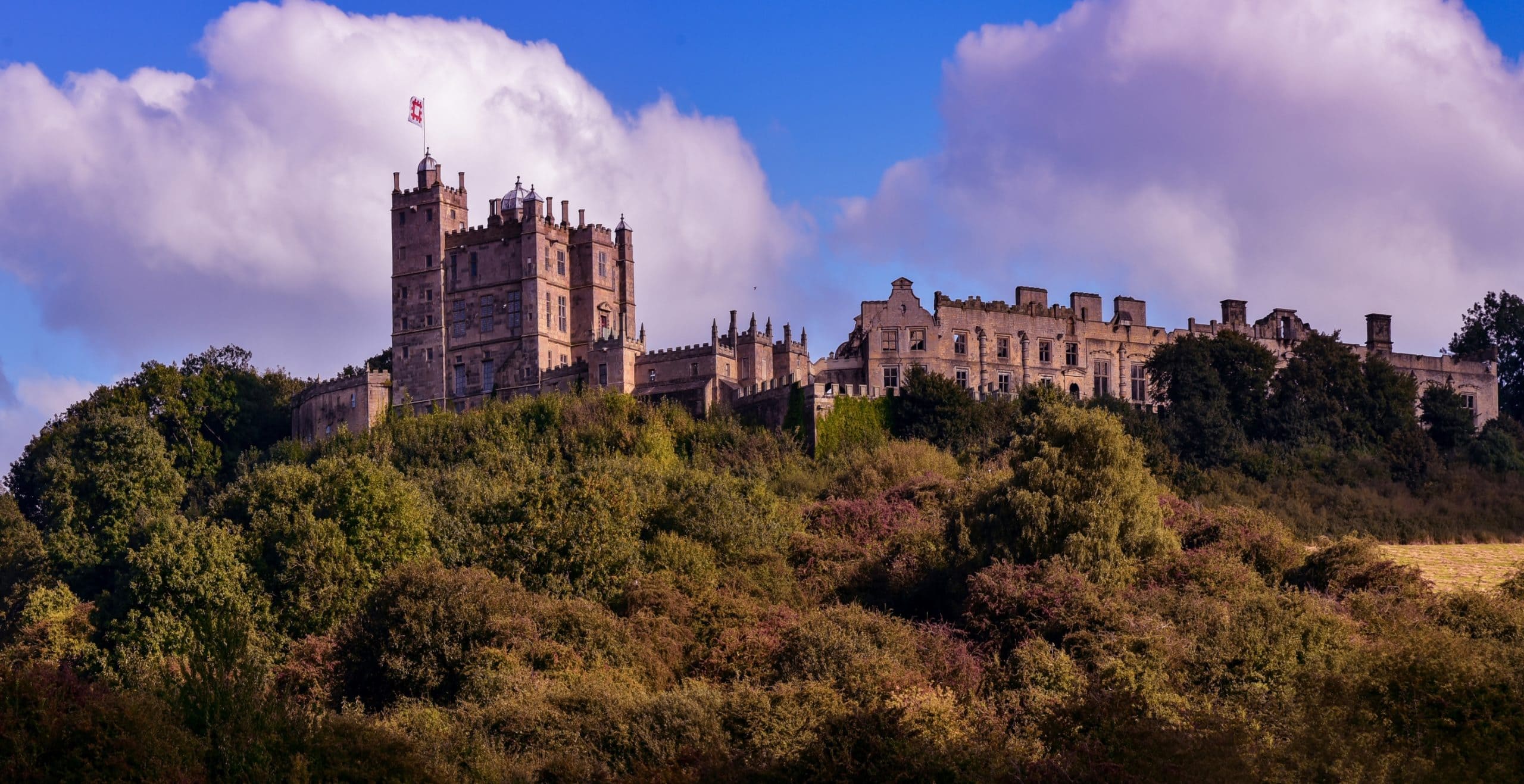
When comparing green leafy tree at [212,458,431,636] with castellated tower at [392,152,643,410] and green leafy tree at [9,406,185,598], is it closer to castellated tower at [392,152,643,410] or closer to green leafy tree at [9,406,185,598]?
green leafy tree at [9,406,185,598]

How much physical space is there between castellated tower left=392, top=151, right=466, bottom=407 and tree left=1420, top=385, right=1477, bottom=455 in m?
39.9

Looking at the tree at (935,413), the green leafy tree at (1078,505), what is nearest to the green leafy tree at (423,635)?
the green leafy tree at (1078,505)

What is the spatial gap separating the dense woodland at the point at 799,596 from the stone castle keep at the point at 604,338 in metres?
4.15

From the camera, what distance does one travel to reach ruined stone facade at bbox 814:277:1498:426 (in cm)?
7575

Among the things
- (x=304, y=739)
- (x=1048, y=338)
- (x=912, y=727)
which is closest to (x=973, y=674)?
(x=912, y=727)

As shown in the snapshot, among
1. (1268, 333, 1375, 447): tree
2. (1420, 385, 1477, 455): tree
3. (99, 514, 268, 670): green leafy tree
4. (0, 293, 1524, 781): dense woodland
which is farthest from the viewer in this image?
(1420, 385, 1477, 455): tree

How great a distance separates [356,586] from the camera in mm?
51781

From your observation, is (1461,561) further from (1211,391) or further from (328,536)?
(328,536)

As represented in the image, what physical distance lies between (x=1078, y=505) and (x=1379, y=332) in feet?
143

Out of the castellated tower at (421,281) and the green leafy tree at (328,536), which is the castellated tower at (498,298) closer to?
the castellated tower at (421,281)

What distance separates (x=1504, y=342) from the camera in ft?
295

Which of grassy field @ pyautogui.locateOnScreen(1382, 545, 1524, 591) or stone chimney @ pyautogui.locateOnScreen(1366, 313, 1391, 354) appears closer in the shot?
grassy field @ pyautogui.locateOnScreen(1382, 545, 1524, 591)

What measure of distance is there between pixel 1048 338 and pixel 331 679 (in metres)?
41.5

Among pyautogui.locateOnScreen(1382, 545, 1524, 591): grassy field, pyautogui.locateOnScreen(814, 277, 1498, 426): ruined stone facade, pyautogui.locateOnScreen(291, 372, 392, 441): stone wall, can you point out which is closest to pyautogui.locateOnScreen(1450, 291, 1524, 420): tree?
pyautogui.locateOnScreen(814, 277, 1498, 426): ruined stone facade
